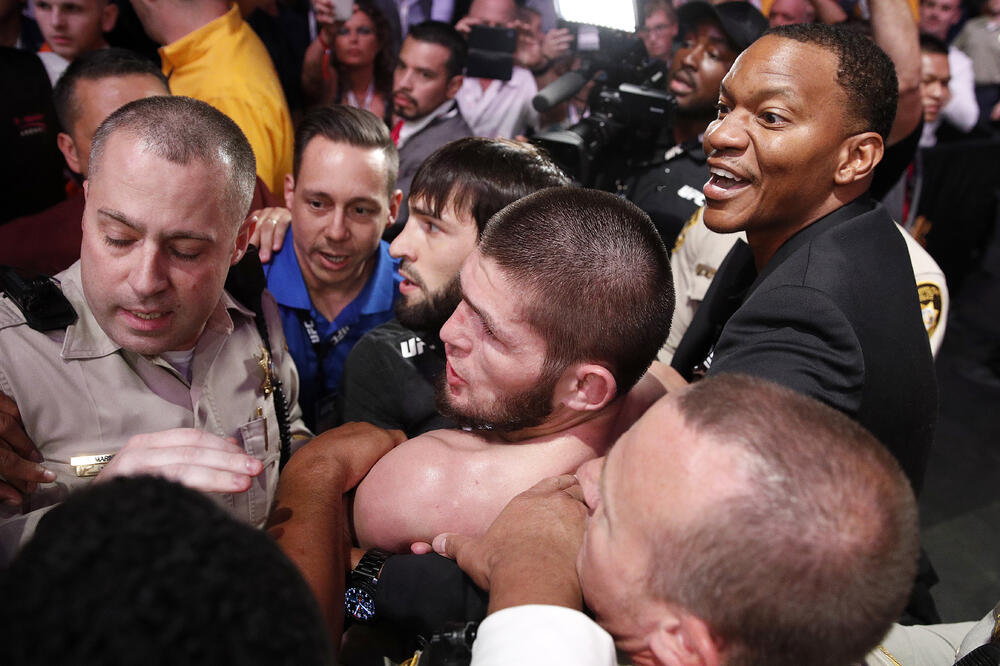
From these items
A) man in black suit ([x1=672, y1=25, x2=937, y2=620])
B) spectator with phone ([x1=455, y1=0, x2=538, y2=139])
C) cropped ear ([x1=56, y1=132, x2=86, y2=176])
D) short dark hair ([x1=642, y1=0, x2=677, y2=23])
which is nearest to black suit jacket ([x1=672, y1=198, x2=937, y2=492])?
man in black suit ([x1=672, y1=25, x2=937, y2=620])

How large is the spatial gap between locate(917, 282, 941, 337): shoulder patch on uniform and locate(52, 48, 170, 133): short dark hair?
104 inches

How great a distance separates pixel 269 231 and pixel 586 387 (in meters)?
1.62

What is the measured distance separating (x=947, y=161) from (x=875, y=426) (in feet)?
18.1

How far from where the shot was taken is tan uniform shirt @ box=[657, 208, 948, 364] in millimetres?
2250

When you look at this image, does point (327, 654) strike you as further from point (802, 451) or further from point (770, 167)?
point (770, 167)

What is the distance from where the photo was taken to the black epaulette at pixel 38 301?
1398 mm

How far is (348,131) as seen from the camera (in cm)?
241

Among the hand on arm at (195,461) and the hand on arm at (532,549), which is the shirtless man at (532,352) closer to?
the hand on arm at (532,549)

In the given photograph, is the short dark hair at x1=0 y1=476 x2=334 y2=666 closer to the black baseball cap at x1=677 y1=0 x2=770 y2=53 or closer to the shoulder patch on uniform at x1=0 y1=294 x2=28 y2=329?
the shoulder patch on uniform at x1=0 y1=294 x2=28 y2=329

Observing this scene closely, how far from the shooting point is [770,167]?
1.62 metres

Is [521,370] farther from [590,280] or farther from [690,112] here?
[690,112]

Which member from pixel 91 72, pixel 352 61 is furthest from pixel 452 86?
pixel 91 72

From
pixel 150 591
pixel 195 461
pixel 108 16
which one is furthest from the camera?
pixel 108 16

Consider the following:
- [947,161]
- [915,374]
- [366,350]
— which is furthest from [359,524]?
[947,161]
